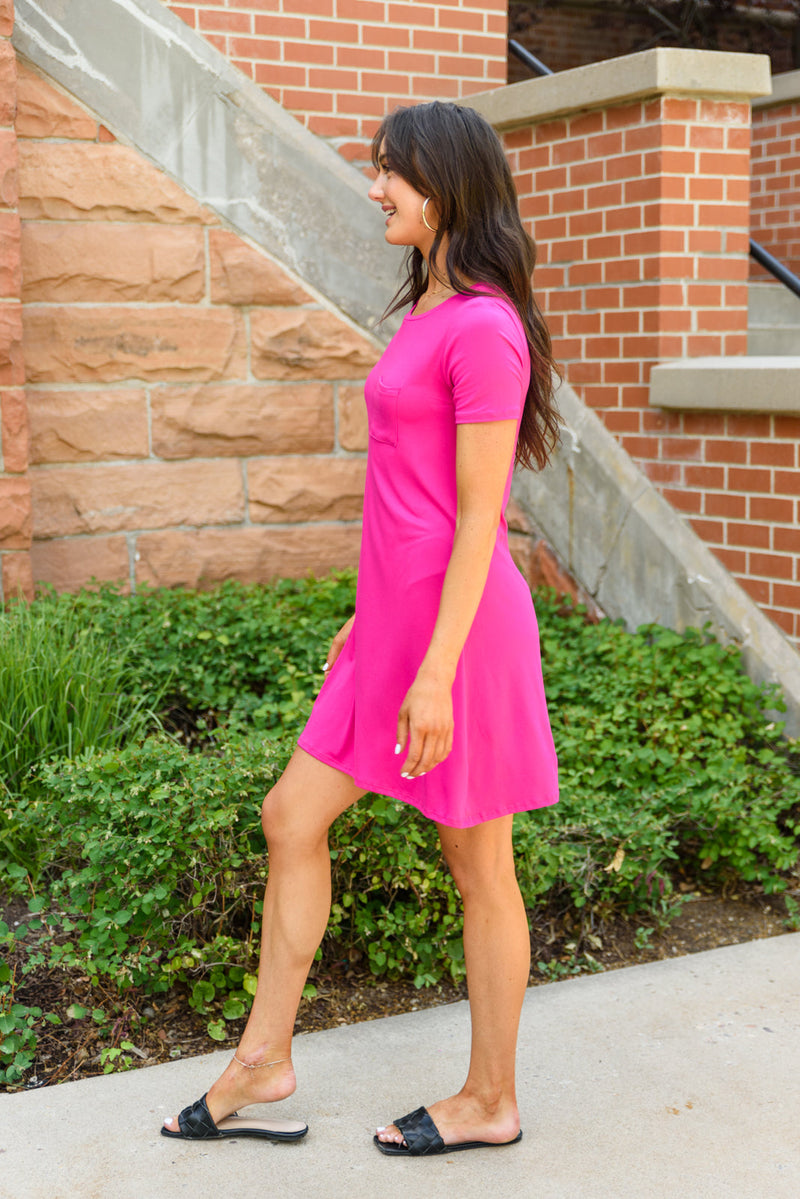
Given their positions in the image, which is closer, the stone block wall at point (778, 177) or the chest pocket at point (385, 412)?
the chest pocket at point (385, 412)

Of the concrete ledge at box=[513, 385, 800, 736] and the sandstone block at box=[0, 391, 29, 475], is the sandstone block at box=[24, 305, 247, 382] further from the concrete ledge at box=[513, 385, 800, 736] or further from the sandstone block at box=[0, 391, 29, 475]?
the concrete ledge at box=[513, 385, 800, 736]

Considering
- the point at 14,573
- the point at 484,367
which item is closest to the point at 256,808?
the point at 484,367

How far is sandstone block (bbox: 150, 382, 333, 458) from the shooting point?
498cm

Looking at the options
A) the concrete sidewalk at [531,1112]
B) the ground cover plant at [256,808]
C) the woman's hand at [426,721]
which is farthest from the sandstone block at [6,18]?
the concrete sidewalk at [531,1112]

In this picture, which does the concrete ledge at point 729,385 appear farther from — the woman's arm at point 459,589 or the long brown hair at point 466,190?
the woman's arm at point 459,589

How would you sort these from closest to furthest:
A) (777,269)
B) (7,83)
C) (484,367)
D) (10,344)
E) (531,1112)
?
(484,367), (531,1112), (7,83), (10,344), (777,269)

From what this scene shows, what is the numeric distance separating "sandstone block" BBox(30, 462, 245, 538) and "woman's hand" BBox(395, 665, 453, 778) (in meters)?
2.98

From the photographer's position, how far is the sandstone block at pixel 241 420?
4980mm

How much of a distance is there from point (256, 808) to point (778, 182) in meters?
5.06

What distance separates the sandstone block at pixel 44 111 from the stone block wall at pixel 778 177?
3.68 meters

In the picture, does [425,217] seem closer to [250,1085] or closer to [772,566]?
[250,1085]

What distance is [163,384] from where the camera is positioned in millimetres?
4953

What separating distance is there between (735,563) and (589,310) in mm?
1185

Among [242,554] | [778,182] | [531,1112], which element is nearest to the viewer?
[531,1112]
